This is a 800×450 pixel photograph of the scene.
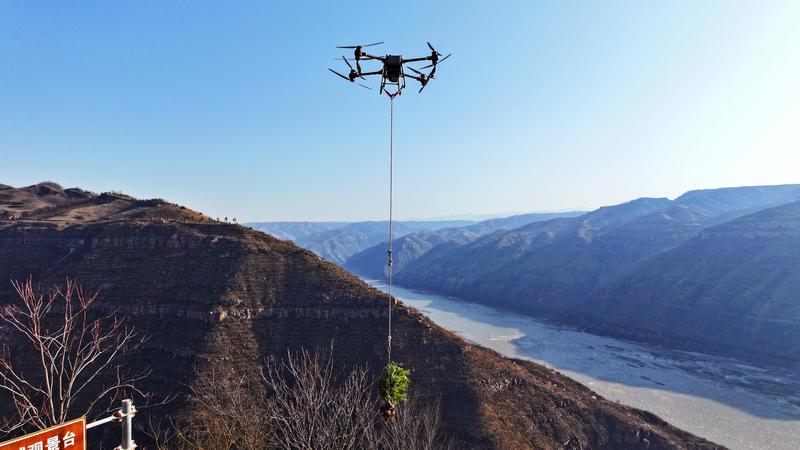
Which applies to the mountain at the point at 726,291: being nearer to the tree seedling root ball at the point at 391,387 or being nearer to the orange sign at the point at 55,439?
the tree seedling root ball at the point at 391,387

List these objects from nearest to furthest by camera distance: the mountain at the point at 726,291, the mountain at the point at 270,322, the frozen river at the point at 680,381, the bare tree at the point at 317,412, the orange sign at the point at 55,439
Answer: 1. the orange sign at the point at 55,439
2. the bare tree at the point at 317,412
3. the mountain at the point at 270,322
4. the frozen river at the point at 680,381
5. the mountain at the point at 726,291

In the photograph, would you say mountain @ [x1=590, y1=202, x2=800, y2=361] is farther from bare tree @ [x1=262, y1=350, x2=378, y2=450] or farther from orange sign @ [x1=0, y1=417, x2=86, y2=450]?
orange sign @ [x1=0, y1=417, x2=86, y2=450]

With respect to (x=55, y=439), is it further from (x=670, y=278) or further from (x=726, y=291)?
(x=670, y=278)

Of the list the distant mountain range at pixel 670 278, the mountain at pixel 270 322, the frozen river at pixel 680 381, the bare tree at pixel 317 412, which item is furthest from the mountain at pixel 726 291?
the bare tree at pixel 317 412

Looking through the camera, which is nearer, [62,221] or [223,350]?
[223,350]

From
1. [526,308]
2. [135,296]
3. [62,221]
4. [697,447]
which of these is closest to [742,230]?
[526,308]

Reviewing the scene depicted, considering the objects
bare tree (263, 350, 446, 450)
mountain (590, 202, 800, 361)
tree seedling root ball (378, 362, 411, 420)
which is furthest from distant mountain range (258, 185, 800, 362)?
tree seedling root ball (378, 362, 411, 420)

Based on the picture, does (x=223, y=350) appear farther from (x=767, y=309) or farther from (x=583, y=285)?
(x=583, y=285)
